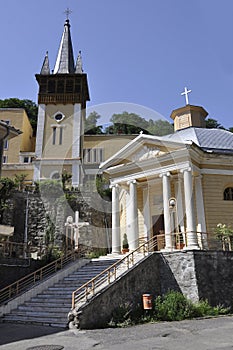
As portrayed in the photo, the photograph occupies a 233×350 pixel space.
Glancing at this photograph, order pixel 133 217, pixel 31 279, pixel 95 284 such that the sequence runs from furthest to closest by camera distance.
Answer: pixel 133 217 < pixel 31 279 < pixel 95 284

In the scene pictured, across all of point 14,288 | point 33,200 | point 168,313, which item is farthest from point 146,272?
point 33,200

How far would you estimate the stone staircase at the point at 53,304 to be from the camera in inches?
421

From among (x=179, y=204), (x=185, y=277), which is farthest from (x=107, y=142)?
(x=185, y=277)

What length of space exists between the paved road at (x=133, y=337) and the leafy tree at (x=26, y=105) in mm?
43572

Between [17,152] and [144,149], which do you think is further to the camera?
[17,152]

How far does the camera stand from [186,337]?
855 cm

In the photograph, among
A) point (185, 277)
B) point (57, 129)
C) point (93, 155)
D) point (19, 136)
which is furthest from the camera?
point (93, 155)

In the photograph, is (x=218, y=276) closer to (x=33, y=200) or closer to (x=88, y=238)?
(x=88, y=238)

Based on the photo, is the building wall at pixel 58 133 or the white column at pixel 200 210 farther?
the building wall at pixel 58 133

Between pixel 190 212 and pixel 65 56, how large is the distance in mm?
Result: 33956

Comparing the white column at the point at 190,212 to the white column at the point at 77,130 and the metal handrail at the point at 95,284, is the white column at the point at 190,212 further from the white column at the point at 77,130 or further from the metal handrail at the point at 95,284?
the white column at the point at 77,130

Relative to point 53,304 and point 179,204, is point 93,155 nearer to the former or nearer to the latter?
point 179,204

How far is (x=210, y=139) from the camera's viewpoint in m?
19.9

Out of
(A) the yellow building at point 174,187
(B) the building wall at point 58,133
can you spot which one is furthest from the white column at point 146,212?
(B) the building wall at point 58,133
